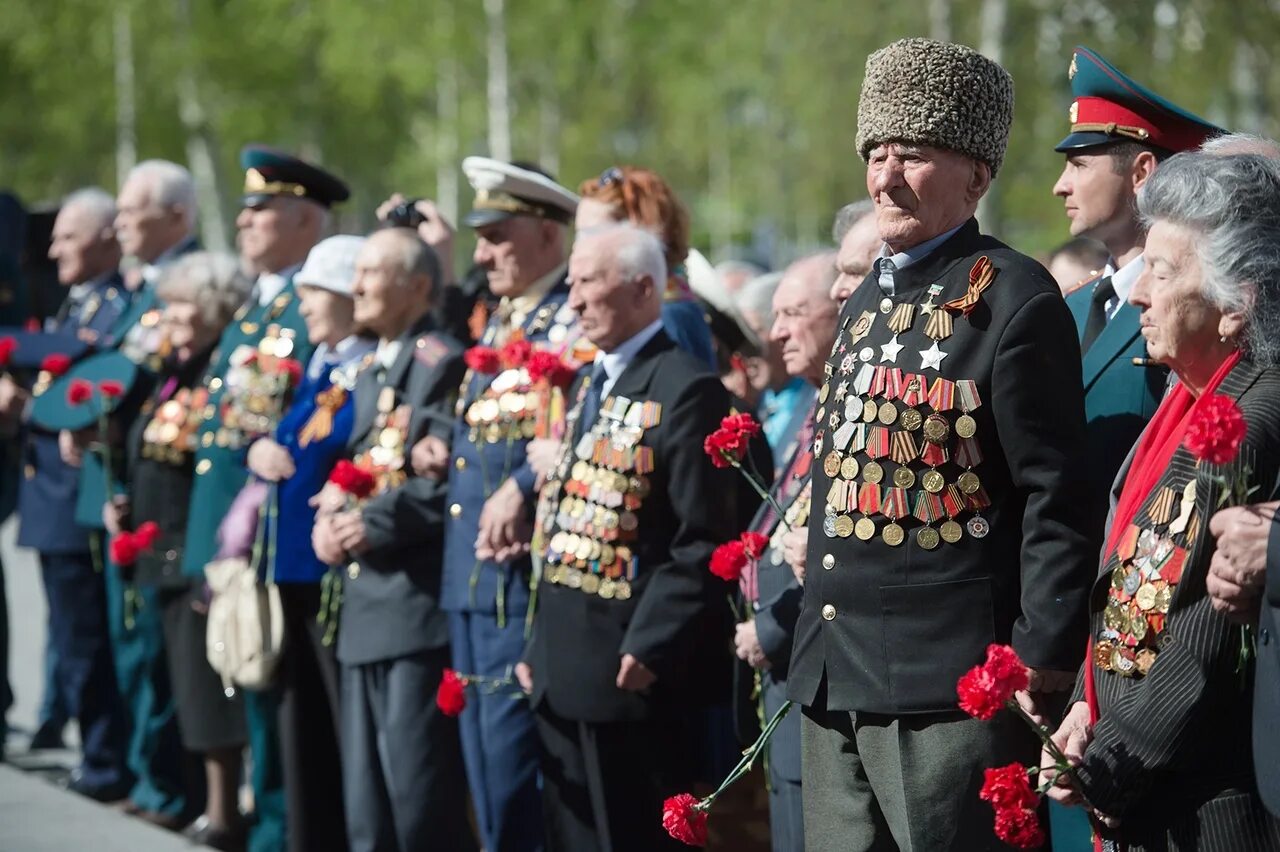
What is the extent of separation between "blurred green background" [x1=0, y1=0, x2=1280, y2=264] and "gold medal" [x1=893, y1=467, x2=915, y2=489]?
68.7 ft

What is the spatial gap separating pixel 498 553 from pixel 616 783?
0.90 meters

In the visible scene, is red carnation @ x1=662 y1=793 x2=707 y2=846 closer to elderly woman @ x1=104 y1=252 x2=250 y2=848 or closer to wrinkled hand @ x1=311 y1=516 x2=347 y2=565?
wrinkled hand @ x1=311 y1=516 x2=347 y2=565

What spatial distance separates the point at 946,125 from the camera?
3.82m

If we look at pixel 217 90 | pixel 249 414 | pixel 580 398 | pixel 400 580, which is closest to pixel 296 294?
pixel 249 414

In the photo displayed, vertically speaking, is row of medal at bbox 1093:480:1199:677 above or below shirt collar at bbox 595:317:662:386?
below

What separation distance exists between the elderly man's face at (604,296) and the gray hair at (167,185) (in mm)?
3690

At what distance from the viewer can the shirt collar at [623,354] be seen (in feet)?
17.9

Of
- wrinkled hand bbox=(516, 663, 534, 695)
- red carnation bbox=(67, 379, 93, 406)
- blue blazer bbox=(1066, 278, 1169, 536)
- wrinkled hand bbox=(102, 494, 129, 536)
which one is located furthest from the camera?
wrinkled hand bbox=(102, 494, 129, 536)

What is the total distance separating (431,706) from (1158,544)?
136 inches

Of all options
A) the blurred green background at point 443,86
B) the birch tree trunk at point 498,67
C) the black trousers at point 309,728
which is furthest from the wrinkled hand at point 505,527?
the birch tree trunk at point 498,67

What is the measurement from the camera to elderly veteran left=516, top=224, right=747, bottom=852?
5172mm

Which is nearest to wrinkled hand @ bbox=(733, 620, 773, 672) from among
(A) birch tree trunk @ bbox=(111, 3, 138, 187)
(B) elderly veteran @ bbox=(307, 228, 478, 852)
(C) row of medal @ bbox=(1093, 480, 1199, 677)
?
(C) row of medal @ bbox=(1093, 480, 1199, 677)

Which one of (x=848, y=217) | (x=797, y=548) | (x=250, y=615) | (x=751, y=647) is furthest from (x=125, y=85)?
(x=797, y=548)

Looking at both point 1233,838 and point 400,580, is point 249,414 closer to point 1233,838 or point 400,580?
point 400,580
